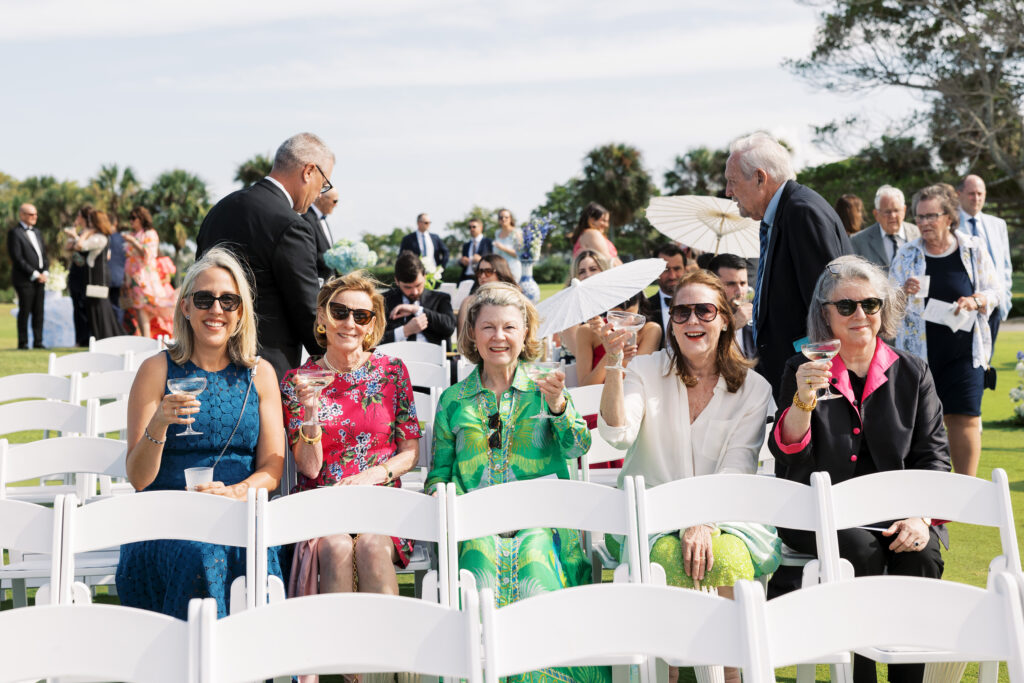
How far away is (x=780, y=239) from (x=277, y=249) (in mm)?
2391

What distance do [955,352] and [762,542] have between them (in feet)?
10.5

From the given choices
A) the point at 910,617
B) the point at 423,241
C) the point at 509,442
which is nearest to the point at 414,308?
the point at 509,442

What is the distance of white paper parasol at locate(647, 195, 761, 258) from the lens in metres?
6.75

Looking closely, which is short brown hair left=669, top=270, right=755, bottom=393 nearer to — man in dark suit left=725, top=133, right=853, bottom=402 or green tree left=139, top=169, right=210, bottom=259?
man in dark suit left=725, top=133, right=853, bottom=402

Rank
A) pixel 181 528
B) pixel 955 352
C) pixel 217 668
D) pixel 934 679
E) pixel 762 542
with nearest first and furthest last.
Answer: pixel 217 668 < pixel 181 528 < pixel 934 679 < pixel 762 542 < pixel 955 352

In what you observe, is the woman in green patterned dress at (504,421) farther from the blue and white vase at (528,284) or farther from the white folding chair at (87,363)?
the blue and white vase at (528,284)

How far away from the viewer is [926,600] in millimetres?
2037

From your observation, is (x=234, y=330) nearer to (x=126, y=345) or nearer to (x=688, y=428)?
(x=688, y=428)

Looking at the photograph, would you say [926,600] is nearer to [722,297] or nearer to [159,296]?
[722,297]

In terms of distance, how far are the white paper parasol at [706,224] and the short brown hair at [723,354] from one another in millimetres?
2807

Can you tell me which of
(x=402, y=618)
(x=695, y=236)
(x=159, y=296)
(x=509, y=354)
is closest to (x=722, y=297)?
(x=509, y=354)

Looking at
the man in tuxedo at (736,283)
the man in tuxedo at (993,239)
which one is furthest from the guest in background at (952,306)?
the man in tuxedo at (736,283)

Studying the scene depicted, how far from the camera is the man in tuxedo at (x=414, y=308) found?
7.30 m

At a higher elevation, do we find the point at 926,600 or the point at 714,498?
the point at 714,498
